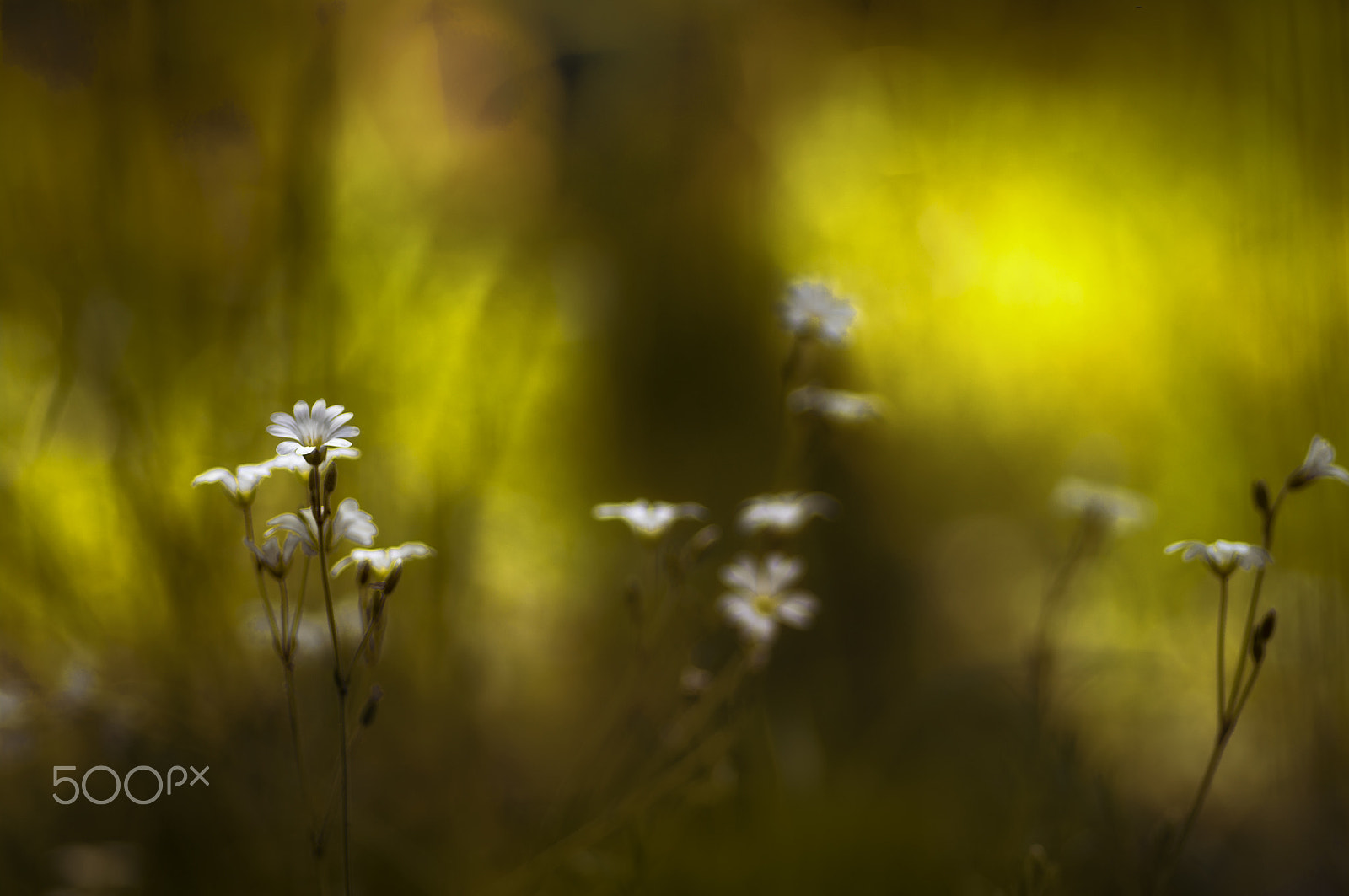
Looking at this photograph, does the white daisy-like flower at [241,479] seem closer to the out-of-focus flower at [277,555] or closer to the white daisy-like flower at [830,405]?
the out-of-focus flower at [277,555]

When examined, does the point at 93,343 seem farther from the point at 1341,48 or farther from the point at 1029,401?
the point at 1029,401

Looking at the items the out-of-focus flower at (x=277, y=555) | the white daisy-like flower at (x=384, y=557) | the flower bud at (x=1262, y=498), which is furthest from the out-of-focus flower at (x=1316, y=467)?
the out-of-focus flower at (x=277, y=555)

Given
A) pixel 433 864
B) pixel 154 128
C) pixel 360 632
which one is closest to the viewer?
pixel 360 632

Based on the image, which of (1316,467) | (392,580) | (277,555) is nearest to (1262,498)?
→ (1316,467)

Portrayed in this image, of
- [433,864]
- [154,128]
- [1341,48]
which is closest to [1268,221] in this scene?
[1341,48]

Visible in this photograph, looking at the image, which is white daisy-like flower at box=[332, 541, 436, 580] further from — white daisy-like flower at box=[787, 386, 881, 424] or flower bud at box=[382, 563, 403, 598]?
white daisy-like flower at box=[787, 386, 881, 424]

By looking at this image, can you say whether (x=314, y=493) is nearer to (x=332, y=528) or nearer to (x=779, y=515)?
(x=332, y=528)
